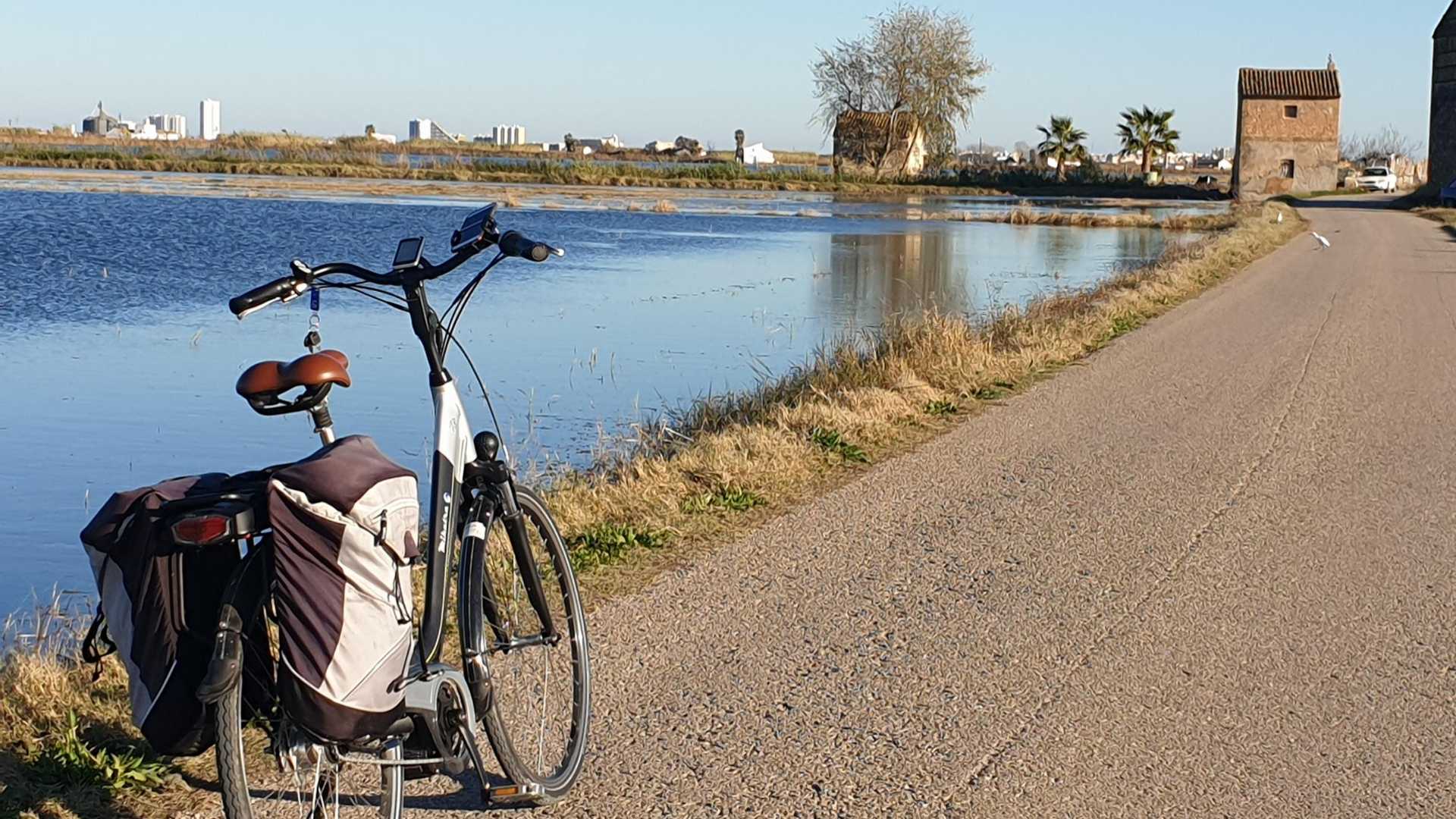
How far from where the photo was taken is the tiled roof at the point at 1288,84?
3081 inches

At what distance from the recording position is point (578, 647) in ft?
15.3

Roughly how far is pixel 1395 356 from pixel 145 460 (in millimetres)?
11765

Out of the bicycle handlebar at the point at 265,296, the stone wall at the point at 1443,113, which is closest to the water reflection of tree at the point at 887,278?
the bicycle handlebar at the point at 265,296

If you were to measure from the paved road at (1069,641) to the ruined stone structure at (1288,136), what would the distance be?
7195cm

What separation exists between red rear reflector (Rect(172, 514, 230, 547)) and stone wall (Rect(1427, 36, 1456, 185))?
Answer: 7600 cm

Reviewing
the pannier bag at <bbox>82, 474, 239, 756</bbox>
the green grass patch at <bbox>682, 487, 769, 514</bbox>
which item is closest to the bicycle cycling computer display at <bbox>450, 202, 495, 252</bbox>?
the pannier bag at <bbox>82, 474, 239, 756</bbox>

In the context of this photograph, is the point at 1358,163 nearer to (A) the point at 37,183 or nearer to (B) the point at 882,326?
(A) the point at 37,183

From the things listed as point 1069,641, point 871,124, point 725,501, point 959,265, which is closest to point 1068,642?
point 1069,641

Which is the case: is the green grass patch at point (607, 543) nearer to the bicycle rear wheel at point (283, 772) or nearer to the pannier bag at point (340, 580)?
the bicycle rear wheel at point (283, 772)

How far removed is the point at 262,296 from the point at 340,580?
2.42 ft

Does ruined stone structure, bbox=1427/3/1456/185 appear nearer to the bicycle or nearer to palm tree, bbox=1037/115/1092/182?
palm tree, bbox=1037/115/1092/182

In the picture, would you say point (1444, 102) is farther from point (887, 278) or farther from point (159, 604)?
point (159, 604)

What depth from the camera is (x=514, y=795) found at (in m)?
4.40

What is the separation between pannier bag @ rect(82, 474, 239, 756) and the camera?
3465 millimetres
